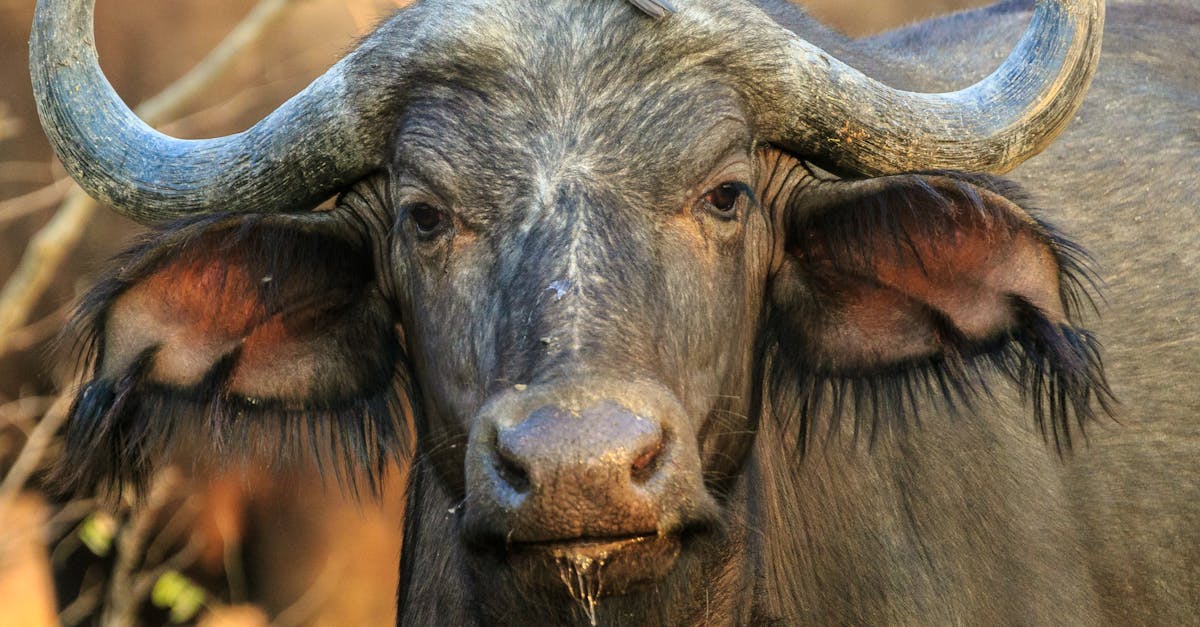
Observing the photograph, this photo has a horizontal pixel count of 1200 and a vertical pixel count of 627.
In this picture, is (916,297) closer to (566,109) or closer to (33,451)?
(566,109)

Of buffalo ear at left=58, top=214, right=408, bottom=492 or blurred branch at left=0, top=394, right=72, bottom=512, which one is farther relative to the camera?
blurred branch at left=0, top=394, right=72, bottom=512

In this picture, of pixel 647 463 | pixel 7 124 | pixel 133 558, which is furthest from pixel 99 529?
pixel 647 463

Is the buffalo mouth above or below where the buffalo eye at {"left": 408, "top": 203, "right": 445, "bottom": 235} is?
below

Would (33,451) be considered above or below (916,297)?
below

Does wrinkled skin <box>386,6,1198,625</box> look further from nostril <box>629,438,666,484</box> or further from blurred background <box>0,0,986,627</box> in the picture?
blurred background <box>0,0,986,627</box>

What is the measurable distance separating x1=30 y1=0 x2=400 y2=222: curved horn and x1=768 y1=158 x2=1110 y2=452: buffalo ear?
1.35 metres

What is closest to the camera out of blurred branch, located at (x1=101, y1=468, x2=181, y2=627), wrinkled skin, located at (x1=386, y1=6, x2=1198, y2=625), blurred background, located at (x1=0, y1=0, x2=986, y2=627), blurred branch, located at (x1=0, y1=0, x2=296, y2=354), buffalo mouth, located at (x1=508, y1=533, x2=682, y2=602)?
buffalo mouth, located at (x1=508, y1=533, x2=682, y2=602)

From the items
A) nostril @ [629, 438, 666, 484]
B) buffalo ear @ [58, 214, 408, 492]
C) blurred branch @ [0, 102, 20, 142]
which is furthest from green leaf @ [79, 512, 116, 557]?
nostril @ [629, 438, 666, 484]

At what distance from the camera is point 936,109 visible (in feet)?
13.8

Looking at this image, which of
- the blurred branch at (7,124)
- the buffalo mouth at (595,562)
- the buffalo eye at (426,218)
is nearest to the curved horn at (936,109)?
the buffalo eye at (426,218)

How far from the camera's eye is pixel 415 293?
421 cm

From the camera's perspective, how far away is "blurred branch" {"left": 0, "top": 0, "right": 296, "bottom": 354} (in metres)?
8.14

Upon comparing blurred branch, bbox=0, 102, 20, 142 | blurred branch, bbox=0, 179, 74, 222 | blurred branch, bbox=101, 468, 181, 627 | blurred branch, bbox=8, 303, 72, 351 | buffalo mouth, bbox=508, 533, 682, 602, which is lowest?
blurred branch, bbox=101, 468, 181, 627

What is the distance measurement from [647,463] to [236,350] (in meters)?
1.72
